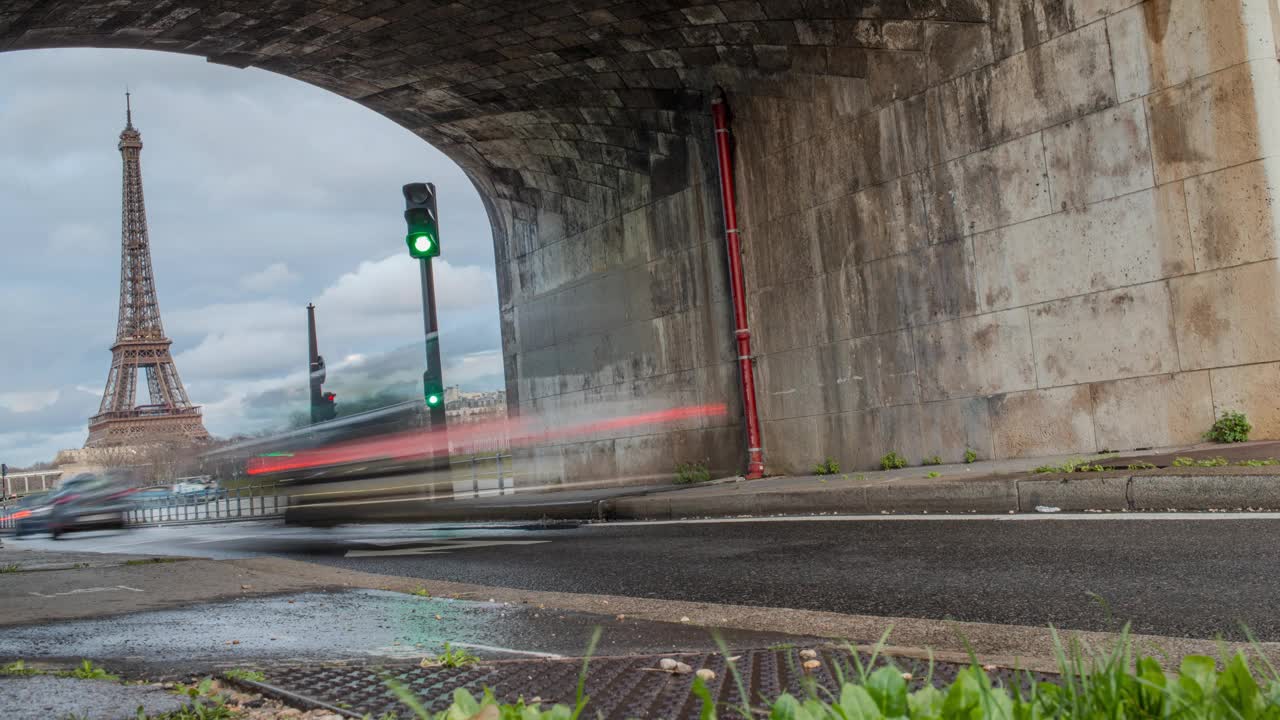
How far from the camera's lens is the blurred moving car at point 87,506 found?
1072 inches

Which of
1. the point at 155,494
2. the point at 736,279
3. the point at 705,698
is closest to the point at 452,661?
the point at 705,698

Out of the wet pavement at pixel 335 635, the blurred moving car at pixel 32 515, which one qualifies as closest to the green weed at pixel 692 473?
the wet pavement at pixel 335 635

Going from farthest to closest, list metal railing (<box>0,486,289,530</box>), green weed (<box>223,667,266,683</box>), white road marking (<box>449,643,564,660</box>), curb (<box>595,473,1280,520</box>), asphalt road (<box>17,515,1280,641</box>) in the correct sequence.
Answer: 1. metal railing (<box>0,486,289,530</box>)
2. curb (<box>595,473,1280,520</box>)
3. asphalt road (<box>17,515,1280,641</box>)
4. white road marking (<box>449,643,564,660</box>)
5. green weed (<box>223,667,266,683</box>)

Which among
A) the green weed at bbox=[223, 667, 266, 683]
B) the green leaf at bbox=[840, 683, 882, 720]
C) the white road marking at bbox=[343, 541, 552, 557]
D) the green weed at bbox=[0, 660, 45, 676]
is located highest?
the green leaf at bbox=[840, 683, 882, 720]

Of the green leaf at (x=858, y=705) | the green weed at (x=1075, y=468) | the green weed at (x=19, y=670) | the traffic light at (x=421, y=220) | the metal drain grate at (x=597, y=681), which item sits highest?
the traffic light at (x=421, y=220)

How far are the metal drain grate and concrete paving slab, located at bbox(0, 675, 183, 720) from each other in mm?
369

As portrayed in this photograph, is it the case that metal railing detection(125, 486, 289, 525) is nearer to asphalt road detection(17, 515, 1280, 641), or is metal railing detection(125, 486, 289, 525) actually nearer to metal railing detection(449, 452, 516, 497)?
metal railing detection(449, 452, 516, 497)

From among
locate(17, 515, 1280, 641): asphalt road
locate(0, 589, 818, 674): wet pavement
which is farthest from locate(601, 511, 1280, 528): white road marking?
locate(0, 589, 818, 674): wet pavement

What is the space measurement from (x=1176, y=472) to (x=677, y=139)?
408 inches

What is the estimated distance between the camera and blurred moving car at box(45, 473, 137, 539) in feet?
89.4

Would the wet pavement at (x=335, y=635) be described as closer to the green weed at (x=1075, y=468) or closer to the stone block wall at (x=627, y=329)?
the green weed at (x=1075, y=468)

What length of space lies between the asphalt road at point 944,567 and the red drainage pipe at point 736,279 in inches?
186

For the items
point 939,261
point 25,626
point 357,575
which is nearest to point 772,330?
point 939,261

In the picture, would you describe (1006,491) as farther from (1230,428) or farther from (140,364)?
(140,364)
